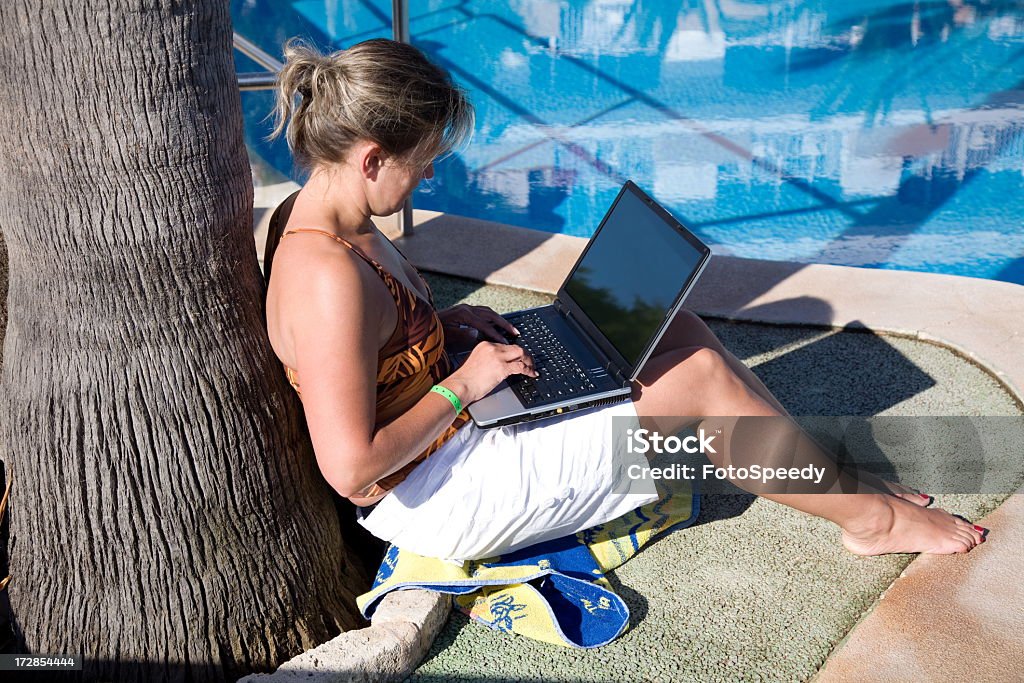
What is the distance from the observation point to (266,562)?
92.9 inches

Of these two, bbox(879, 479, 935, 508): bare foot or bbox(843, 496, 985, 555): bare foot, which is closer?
bbox(843, 496, 985, 555): bare foot

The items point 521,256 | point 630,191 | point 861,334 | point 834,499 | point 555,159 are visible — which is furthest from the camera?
point 555,159

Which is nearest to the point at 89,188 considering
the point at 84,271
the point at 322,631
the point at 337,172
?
the point at 84,271

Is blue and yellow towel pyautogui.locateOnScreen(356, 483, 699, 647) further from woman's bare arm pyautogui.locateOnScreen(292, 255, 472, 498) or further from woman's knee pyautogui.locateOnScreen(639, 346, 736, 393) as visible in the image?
woman's knee pyautogui.locateOnScreen(639, 346, 736, 393)

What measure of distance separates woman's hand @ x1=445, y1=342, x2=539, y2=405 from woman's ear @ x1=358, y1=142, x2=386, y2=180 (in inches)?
19.8

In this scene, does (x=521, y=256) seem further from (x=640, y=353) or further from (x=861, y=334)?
(x=640, y=353)

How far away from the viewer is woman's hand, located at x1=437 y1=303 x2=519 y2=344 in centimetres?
274

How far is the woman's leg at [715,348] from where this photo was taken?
2779 millimetres

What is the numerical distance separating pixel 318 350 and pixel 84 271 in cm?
54

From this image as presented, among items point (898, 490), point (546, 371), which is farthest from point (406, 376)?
point (898, 490)

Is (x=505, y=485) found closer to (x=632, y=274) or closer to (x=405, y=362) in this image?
(x=405, y=362)
